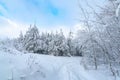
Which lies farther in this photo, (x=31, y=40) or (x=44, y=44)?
(x=44, y=44)

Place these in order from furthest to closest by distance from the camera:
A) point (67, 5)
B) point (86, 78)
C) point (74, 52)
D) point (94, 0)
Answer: point (74, 52) < point (86, 78) < point (67, 5) < point (94, 0)

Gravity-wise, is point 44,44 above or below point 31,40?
below

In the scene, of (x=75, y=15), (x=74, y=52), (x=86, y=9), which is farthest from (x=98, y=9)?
(x=74, y=52)

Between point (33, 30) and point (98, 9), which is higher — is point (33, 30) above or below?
above

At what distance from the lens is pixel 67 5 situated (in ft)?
22.9

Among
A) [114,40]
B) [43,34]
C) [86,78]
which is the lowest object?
[86,78]

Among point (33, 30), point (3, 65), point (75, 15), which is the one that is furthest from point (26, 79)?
point (33, 30)

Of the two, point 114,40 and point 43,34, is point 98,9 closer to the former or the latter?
point 114,40

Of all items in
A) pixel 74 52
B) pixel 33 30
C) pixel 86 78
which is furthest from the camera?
pixel 74 52

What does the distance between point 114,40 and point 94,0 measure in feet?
6.12

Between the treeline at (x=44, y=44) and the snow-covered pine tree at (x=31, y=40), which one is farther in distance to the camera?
the treeline at (x=44, y=44)

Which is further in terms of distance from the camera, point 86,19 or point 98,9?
point 86,19

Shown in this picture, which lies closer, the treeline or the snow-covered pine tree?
the snow-covered pine tree

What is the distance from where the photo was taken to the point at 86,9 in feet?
21.5
